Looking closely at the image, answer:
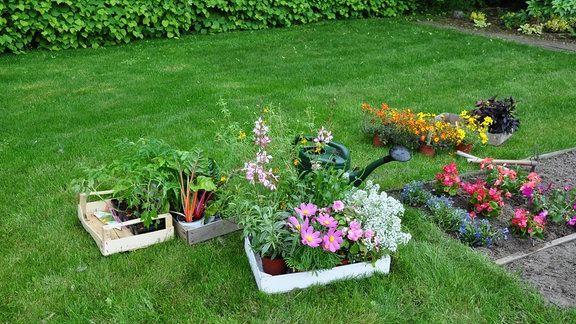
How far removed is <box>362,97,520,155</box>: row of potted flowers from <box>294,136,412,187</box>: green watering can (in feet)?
4.84

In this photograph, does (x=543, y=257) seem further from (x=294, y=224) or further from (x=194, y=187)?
(x=194, y=187)

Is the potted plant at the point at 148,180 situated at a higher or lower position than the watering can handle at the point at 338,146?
lower

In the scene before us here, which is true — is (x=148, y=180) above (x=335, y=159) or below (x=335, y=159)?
below

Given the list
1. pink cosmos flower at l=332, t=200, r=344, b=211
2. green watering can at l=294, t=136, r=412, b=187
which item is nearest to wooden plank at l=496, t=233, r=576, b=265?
green watering can at l=294, t=136, r=412, b=187

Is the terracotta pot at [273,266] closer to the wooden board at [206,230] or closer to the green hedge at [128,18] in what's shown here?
the wooden board at [206,230]

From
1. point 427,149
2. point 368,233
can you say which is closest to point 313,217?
point 368,233

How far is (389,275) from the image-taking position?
3170 mm

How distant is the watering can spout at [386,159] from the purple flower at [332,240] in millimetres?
441

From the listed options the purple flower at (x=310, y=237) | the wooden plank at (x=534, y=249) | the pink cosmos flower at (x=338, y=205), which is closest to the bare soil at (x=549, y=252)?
the wooden plank at (x=534, y=249)

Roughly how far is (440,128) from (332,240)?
2.46 metres

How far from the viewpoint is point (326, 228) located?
3035mm

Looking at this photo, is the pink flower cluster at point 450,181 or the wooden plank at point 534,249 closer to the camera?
the wooden plank at point 534,249

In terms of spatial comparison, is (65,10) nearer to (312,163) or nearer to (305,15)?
(305,15)

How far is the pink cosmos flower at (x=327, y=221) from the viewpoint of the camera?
295 cm
